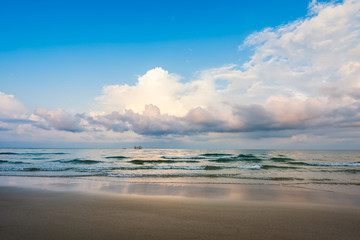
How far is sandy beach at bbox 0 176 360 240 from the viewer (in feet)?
14.7

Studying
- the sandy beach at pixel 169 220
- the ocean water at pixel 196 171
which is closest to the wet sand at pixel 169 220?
the sandy beach at pixel 169 220

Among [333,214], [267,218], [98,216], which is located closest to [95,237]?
[98,216]

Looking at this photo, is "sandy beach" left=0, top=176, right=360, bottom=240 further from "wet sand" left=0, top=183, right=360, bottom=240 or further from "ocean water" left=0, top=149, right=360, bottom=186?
"ocean water" left=0, top=149, right=360, bottom=186

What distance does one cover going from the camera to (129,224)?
5.06 m

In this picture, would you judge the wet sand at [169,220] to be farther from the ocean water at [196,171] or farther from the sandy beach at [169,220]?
the ocean water at [196,171]

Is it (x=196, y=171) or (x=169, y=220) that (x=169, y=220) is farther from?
(x=196, y=171)

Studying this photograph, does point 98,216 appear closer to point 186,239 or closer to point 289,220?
point 186,239

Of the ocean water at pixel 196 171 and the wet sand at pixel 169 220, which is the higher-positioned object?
the wet sand at pixel 169 220

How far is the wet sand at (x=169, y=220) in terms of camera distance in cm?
447

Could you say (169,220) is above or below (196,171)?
above

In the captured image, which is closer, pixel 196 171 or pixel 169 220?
pixel 169 220

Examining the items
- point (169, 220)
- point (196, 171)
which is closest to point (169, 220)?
point (169, 220)

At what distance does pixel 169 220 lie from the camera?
542 cm

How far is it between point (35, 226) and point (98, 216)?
1.49 metres
